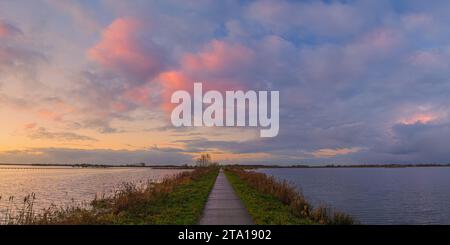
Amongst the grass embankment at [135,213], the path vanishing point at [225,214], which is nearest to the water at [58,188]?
the grass embankment at [135,213]

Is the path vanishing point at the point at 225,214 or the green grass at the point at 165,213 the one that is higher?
the path vanishing point at the point at 225,214

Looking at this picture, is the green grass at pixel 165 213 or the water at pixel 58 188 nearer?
the green grass at pixel 165 213

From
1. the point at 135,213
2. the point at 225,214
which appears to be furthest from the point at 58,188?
the point at 225,214

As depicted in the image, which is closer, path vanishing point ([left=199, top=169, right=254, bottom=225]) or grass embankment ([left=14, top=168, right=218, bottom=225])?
path vanishing point ([left=199, top=169, right=254, bottom=225])

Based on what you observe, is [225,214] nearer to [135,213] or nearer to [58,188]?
[135,213]

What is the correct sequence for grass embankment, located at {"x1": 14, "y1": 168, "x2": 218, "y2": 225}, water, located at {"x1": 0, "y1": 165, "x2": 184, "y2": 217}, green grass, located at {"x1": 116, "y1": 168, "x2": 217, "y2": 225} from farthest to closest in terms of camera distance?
water, located at {"x1": 0, "y1": 165, "x2": 184, "y2": 217}
green grass, located at {"x1": 116, "y1": 168, "x2": 217, "y2": 225}
grass embankment, located at {"x1": 14, "y1": 168, "x2": 218, "y2": 225}

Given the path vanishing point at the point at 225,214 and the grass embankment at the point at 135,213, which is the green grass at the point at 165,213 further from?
the path vanishing point at the point at 225,214

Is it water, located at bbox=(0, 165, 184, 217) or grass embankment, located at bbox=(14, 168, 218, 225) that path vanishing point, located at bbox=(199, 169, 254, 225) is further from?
water, located at bbox=(0, 165, 184, 217)

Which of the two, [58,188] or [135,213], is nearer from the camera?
[135,213]

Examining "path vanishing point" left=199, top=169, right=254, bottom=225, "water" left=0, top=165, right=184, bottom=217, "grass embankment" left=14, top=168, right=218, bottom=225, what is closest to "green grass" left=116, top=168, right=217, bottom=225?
"grass embankment" left=14, top=168, right=218, bottom=225
